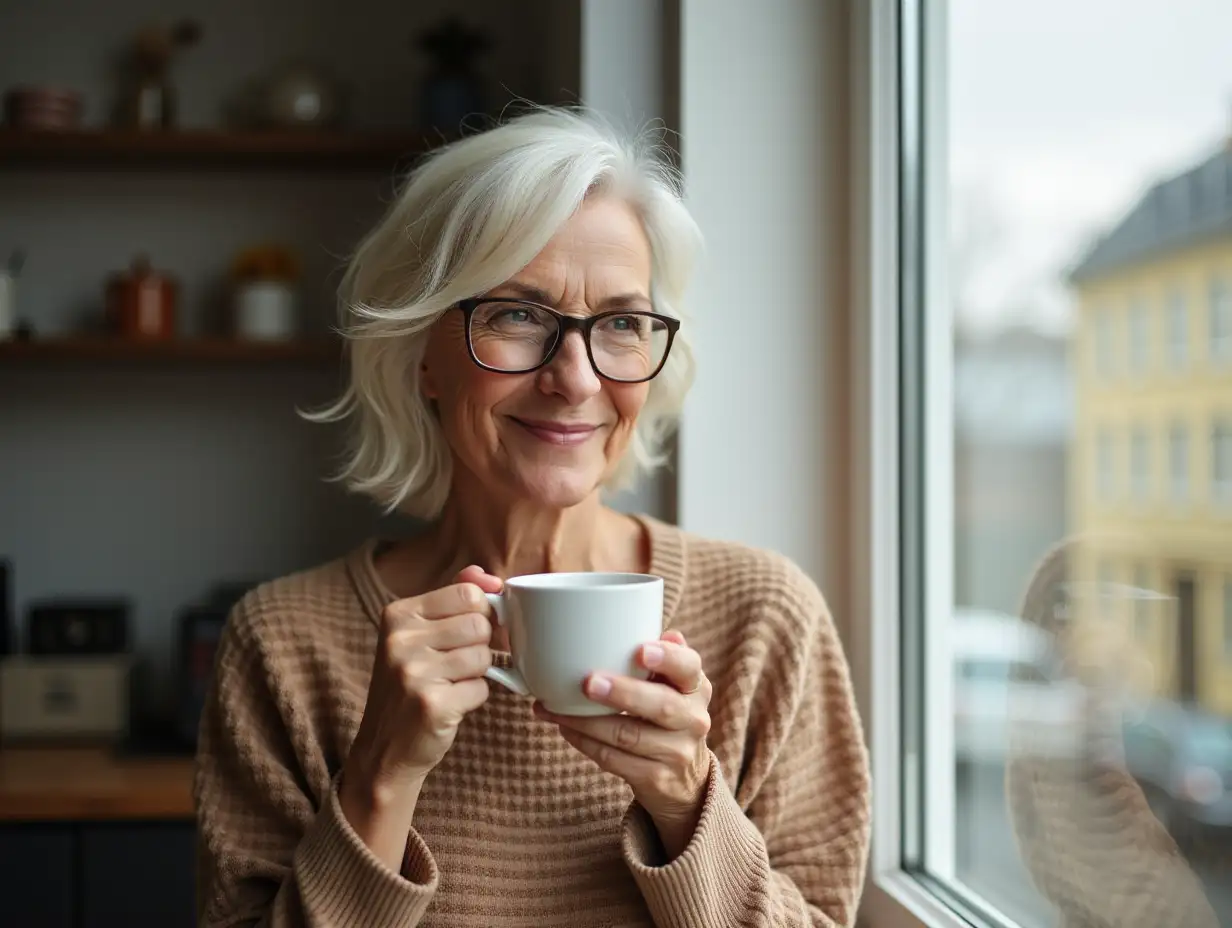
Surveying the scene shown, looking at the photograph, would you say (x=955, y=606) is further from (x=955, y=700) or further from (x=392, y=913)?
(x=392, y=913)

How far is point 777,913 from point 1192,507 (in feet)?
1.74

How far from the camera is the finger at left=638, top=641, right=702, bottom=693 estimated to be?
902 millimetres

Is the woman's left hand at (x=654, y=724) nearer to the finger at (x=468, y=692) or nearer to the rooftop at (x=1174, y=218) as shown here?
the finger at (x=468, y=692)

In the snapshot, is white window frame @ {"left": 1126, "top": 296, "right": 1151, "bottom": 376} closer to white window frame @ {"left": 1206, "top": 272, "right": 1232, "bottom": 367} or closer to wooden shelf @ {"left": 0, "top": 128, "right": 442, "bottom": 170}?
white window frame @ {"left": 1206, "top": 272, "right": 1232, "bottom": 367}

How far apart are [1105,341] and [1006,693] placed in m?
0.44

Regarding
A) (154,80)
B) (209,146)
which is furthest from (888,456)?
(154,80)

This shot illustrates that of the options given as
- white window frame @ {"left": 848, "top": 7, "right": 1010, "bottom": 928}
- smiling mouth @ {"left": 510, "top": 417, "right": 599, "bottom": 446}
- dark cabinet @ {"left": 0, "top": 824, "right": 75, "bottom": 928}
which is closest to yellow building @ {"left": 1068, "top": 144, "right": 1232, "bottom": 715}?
white window frame @ {"left": 848, "top": 7, "right": 1010, "bottom": 928}

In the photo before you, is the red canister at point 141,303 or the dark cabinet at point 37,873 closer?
the dark cabinet at point 37,873

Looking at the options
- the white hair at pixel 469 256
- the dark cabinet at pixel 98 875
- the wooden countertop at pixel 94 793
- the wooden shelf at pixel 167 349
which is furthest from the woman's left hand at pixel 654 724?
the wooden shelf at pixel 167 349

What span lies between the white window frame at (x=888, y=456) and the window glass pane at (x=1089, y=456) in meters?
0.02

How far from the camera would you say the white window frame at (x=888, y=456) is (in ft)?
4.79

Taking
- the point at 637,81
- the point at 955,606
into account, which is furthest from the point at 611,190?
the point at 955,606

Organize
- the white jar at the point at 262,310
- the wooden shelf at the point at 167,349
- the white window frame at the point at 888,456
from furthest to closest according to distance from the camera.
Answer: the white jar at the point at 262,310 < the wooden shelf at the point at 167,349 < the white window frame at the point at 888,456

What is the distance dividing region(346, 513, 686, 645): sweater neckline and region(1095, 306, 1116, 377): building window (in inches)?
19.8
